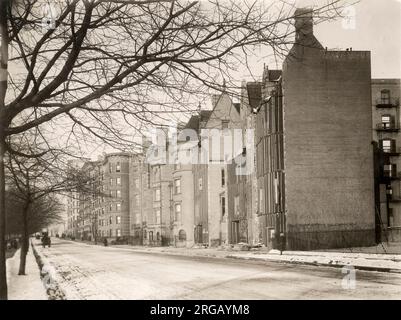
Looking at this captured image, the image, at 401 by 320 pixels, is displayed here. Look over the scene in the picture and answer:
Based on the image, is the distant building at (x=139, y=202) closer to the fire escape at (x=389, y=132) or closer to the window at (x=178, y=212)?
the window at (x=178, y=212)

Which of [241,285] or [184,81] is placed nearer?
[184,81]

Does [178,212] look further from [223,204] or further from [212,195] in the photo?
[223,204]

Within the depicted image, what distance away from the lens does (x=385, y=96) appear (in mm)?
64438

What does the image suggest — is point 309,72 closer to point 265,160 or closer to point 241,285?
point 265,160

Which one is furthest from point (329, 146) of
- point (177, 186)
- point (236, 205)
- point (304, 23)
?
point (177, 186)

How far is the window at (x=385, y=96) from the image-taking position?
64062mm

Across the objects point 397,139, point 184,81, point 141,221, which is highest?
point 397,139

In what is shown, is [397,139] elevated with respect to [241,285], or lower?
elevated

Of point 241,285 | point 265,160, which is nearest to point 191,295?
point 241,285

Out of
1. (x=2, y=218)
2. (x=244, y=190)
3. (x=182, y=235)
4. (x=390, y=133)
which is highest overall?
(x=390, y=133)

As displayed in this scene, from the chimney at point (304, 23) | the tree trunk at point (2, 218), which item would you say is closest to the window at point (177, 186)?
the tree trunk at point (2, 218)

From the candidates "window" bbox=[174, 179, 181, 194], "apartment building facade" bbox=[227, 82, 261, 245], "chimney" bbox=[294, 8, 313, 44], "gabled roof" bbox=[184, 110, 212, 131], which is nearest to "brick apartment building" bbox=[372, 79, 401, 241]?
"apartment building facade" bbox=[227, 82, 261, 245]

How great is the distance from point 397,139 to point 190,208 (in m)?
26.9

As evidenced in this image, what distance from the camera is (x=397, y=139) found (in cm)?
6353
